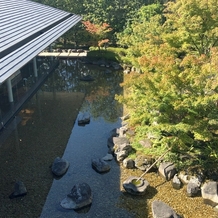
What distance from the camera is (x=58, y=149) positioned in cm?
1295

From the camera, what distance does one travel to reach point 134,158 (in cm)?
1212

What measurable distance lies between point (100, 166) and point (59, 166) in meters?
1.67

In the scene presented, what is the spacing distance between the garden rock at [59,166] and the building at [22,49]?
388 centimetres

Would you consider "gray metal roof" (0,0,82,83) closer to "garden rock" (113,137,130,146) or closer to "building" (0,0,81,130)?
"building" (0,0,81,130)

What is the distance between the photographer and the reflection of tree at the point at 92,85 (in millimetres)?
17941

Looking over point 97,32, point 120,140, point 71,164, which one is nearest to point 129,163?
point 120,140

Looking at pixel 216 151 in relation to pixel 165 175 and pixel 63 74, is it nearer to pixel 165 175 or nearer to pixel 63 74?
pixel 165 175

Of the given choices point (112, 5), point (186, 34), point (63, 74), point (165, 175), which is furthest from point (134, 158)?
point (112, 5)

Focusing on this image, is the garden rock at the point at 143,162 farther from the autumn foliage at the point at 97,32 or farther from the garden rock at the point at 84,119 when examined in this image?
the autumn foliage at the point at 97,32

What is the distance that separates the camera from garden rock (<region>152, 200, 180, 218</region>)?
8.98m

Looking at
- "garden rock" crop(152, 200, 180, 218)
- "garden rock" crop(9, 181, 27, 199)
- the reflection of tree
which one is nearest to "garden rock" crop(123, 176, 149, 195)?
"garden rock" crop(152, 200, 180, 218)

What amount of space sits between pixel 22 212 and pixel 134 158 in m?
5.05

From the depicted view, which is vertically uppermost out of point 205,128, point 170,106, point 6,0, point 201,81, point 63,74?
point 6,0

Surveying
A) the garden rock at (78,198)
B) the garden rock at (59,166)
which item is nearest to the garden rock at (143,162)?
the garden rock at (78,198)
